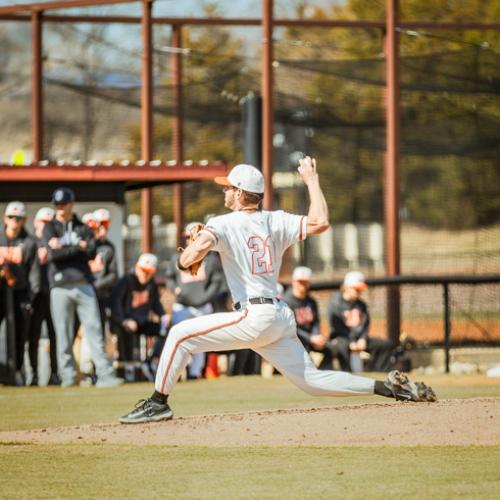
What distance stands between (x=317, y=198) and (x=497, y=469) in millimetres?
2202

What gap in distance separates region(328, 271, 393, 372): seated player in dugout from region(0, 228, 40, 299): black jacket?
11.6 feet

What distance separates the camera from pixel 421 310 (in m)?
16.5

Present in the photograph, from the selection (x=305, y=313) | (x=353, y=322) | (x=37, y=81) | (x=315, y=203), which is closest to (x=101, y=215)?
A: (x=305, y=313)

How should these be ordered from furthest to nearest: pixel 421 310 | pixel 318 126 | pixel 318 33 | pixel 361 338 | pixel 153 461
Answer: pixel 318 33
pixel 318 126
pixel 421 310
pixel 361 338
pixel 153 461

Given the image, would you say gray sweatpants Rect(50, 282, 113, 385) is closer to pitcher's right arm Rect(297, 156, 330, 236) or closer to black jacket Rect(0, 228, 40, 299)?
black jacket Rect(0, 228, 40, 299)

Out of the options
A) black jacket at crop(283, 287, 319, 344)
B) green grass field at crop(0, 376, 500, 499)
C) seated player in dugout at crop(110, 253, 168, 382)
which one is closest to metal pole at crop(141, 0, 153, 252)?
seated player in dugout at crop(110, 253, 168, 382)

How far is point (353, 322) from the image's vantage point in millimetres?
14938

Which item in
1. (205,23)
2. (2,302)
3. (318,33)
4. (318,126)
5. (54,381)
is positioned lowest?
(54,381)

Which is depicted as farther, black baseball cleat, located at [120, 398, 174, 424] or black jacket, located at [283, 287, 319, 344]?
black jacket, located at [283, 287, 319, 344]

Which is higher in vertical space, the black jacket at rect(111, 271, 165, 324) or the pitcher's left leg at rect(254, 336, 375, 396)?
the black jacket at rect(111, 271, 165, 324)

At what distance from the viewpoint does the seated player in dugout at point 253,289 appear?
26.7 feet

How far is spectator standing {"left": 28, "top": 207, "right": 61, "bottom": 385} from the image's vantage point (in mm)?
13828

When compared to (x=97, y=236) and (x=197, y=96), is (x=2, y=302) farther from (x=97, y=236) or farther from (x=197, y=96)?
(x=197, y=96)

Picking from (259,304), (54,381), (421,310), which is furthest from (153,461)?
(421,310)
